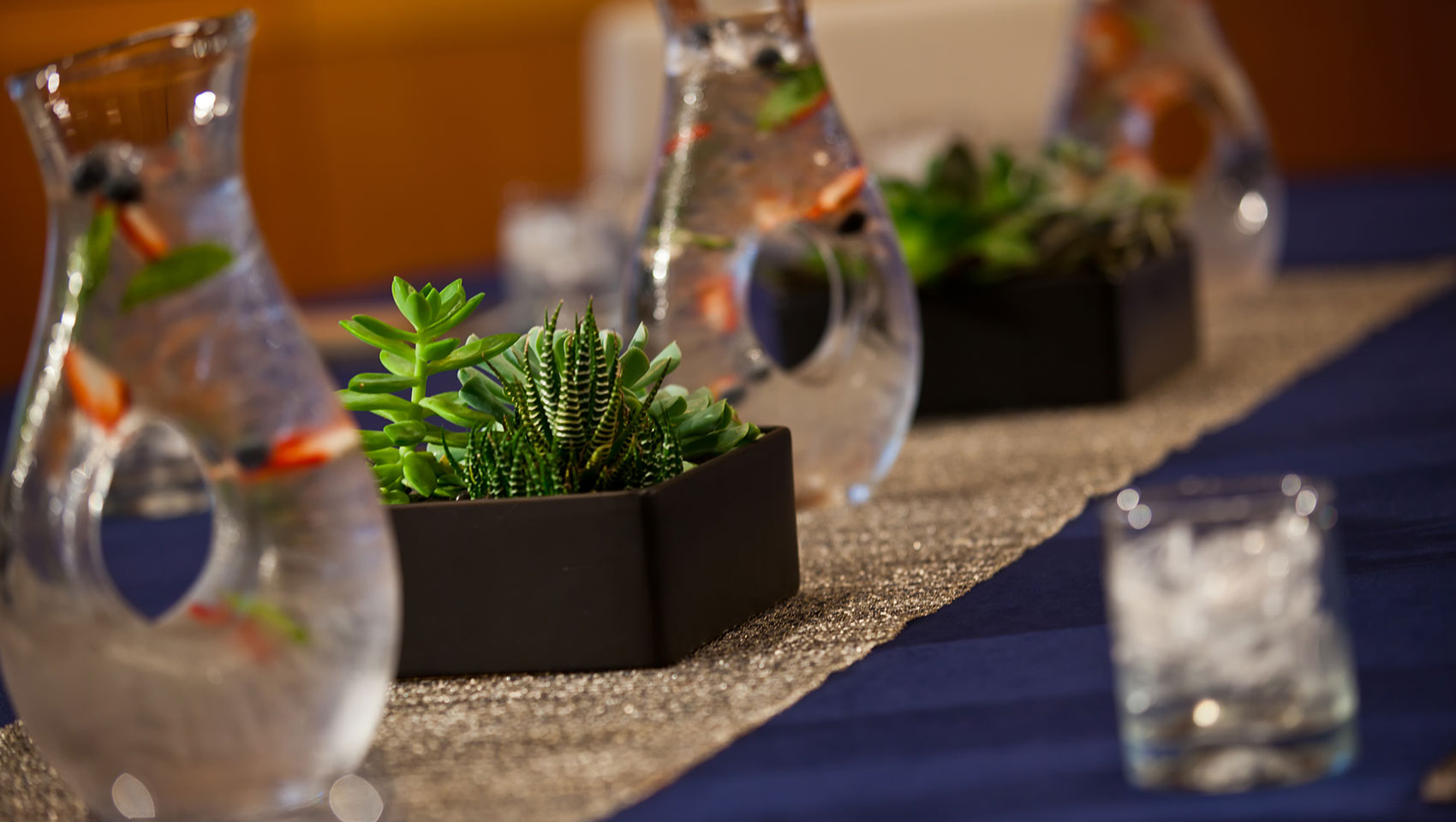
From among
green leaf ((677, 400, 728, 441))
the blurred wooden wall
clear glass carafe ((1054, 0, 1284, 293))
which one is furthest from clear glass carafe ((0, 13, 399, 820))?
the blurred wooden wall

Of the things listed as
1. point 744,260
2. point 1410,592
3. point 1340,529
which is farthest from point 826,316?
point 1410,592

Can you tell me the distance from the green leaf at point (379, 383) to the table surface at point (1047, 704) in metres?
0.18

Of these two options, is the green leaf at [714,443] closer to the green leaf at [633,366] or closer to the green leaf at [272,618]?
the green leaf at [633,366]

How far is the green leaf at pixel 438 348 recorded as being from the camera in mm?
751

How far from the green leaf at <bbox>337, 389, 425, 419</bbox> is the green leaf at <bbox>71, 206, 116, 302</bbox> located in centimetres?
20

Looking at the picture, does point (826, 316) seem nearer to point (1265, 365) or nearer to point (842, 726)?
point (1265, 365)

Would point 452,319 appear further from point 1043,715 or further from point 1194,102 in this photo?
point 1194,102

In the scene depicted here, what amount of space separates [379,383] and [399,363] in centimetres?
2

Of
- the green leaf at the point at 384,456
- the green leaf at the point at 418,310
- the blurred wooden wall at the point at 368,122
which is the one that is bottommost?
the green leaf at the point at 384,456

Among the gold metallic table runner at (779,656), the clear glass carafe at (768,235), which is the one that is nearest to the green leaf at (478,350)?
the gold metallic table runner at (779,656)

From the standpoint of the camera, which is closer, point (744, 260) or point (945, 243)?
point (744, 260)

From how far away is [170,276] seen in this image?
0.56 meters

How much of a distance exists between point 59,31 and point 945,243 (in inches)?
144

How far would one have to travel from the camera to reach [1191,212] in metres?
1.64
